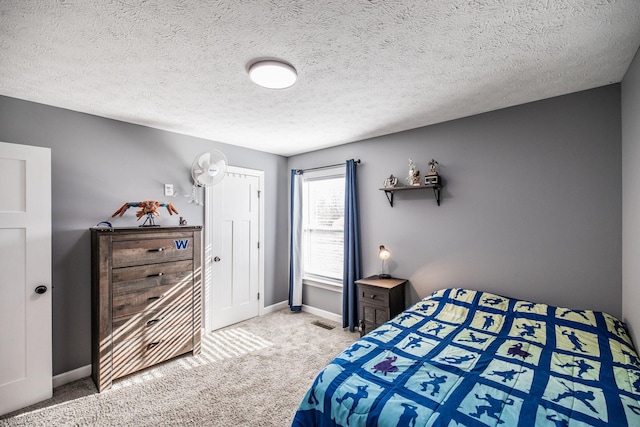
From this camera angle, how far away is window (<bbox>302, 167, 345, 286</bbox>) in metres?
4.11

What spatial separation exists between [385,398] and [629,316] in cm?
195

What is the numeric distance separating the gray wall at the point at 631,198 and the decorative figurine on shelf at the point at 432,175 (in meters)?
1.36

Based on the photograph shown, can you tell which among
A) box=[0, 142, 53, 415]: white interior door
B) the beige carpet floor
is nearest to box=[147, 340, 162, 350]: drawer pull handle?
the beige carpet floor

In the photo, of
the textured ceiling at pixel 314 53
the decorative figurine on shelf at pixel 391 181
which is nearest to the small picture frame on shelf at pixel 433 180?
the decorative figurine on shelf at pixel 391 181

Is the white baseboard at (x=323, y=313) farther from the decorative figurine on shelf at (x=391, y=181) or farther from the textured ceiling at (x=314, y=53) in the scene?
the textured ceiling at (x=314, y=53)

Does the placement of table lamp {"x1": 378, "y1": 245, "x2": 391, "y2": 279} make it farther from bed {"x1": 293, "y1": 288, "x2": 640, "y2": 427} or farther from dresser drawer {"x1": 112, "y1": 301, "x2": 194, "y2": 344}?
dresser drawer {"x1": 112, "y1": 301, "x2": 194, "y2": 344}

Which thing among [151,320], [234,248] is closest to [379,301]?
[234,248]

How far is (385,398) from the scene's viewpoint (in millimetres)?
1396

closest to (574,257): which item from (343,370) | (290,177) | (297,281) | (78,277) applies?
(343,370)

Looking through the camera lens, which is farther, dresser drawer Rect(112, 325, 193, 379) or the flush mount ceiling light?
dresser drawer Rect(112, 325, 193, 379)

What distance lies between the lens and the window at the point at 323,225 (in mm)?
4113

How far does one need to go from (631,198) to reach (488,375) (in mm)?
1594

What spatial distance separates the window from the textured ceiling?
151 centimetres

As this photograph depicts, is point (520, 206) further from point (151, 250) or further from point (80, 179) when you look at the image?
point (80, 179)
